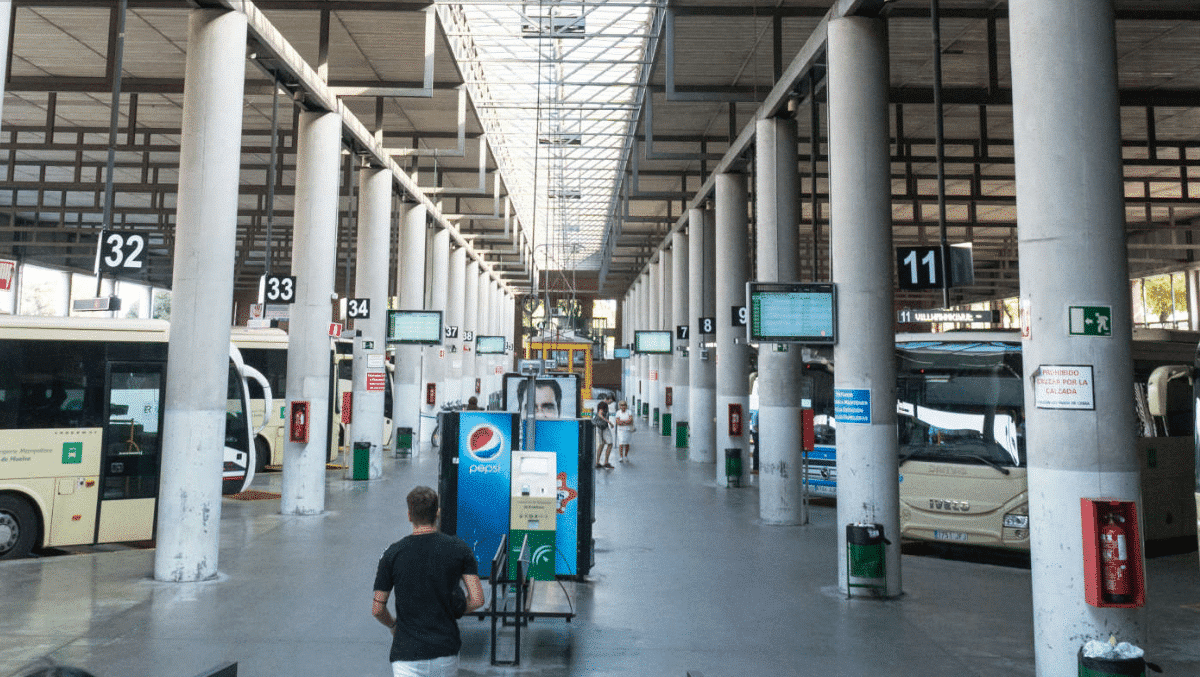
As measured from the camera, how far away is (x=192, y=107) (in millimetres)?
9547

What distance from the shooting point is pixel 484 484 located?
25.9 ft

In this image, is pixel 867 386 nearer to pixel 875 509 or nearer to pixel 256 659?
pixel 875 509

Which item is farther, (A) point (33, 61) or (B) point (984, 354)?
(A) point (33, 61)

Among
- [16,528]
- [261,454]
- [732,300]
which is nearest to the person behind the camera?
[16,528]

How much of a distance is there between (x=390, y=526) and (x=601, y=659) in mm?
6612

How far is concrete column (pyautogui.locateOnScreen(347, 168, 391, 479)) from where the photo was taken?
709 inches

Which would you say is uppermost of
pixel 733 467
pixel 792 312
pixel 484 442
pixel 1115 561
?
pixel 792 312

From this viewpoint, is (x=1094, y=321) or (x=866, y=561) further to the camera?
(x=866, y=561)

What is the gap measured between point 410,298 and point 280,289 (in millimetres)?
10089

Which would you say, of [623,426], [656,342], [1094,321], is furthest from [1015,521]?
[656,342]

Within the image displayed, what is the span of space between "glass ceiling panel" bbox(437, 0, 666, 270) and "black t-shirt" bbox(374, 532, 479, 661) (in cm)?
918

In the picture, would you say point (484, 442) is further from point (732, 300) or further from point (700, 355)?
point (700, 355)

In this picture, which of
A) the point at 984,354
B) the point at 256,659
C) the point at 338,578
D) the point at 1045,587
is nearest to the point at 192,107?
the point at 338,578

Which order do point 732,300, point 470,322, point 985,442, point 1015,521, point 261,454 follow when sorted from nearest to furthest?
point 1015,521
point 985,442
point 732,300
point 261,454
point 470,322
